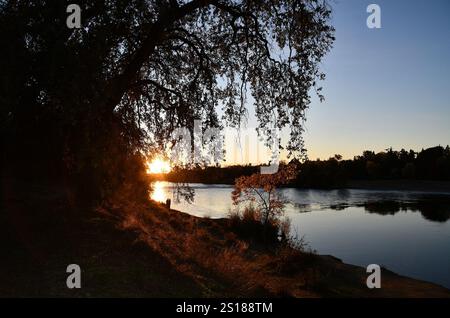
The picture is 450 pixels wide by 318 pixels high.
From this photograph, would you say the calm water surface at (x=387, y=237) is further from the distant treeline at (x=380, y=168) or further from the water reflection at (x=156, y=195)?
the distant treeline at (x=380, y=168)

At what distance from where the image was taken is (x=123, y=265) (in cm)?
1160

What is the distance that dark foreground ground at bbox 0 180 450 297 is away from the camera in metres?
10.1

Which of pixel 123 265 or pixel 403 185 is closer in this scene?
pixel 123 265

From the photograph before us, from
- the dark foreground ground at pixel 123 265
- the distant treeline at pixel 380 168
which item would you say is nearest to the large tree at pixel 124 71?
the dark foreground ground at pixel 123 265

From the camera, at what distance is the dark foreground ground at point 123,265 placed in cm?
1009

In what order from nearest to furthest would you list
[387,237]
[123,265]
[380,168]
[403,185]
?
1. [123,265]
2. [387,237]
3. [403,185]
4. [380,168]

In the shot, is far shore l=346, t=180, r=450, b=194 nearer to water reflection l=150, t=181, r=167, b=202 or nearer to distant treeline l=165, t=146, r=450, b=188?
distant treeline l=165, t=146, r=450, b=188

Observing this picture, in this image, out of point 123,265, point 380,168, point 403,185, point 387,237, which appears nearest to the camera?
point 123,265

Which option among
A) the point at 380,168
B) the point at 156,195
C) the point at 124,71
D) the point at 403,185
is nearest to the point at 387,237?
the point at 124,71

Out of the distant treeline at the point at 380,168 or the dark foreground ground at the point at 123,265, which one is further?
the distant treeline at the point at 380,168

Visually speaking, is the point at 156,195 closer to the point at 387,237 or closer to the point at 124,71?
the point at 387,237

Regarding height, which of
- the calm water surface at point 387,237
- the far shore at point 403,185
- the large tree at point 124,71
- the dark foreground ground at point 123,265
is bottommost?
the calm water surface at point 387,237
